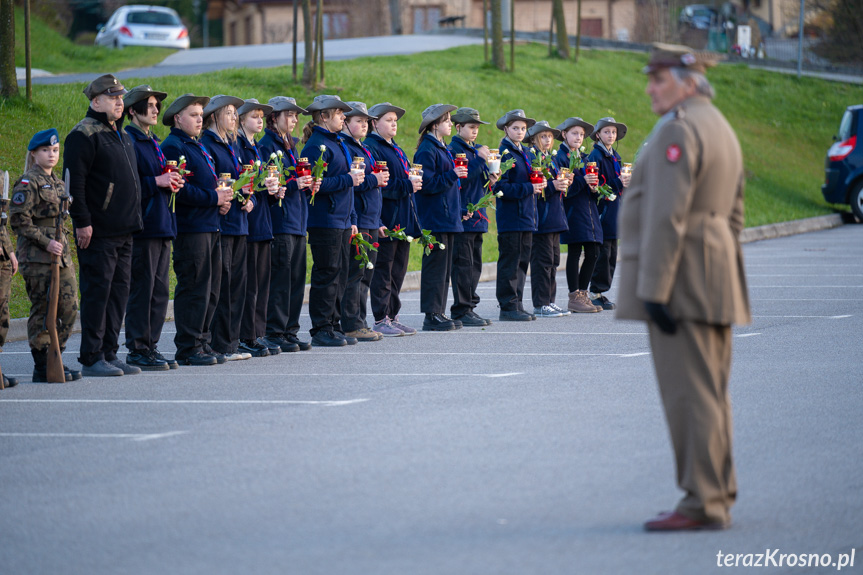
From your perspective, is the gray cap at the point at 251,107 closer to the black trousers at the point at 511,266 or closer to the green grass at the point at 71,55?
the black trousers at the point at 511,266

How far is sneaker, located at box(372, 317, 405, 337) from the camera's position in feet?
44.0

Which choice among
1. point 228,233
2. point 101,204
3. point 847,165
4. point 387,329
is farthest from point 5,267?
point 847,165

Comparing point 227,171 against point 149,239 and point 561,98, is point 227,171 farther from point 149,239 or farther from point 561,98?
point 561,98

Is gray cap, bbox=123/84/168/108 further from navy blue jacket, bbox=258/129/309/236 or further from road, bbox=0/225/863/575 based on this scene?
road, bbox=0/225/863/575

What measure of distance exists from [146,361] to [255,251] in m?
1.58

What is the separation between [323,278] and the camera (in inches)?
502

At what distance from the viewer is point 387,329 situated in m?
13.5

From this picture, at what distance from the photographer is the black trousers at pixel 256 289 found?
39.4 feet

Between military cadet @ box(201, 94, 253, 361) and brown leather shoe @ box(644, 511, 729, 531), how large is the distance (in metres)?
6.62

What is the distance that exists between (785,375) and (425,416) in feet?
10.9

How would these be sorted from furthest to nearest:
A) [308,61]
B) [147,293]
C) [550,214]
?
[308,61], [550,214], [147,293]

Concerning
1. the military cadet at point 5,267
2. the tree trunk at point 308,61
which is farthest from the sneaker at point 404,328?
the tree trunk at point 308,61

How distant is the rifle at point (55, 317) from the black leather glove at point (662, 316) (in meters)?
6.18

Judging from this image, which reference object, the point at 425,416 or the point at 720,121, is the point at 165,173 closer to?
the point at 425,416
